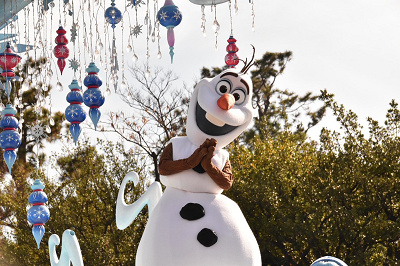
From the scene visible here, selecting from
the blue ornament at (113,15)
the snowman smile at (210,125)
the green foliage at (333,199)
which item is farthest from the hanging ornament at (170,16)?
the green foliage at (333,199)

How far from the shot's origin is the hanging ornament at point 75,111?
20.1 feet

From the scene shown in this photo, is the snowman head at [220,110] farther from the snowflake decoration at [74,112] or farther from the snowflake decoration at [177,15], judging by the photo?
the snowflake decoration at [74,112]

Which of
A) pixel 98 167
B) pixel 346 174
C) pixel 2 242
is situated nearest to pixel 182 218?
pixel 346 174

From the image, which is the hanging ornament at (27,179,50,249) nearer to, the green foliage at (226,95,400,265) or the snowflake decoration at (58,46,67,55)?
the snowflake decoration at (58,46,67,55)

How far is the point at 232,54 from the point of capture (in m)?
6.46

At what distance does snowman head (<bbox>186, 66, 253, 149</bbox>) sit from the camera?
5.75m

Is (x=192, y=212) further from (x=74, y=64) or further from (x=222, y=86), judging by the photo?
(x=74, y=64)

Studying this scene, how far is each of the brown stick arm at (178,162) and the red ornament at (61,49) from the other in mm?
1195

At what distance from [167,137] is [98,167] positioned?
162 cm

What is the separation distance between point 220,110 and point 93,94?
1.08 meters

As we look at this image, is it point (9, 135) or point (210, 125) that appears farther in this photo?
point (9, 135)

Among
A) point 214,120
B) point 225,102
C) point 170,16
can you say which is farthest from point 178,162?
point 170,16

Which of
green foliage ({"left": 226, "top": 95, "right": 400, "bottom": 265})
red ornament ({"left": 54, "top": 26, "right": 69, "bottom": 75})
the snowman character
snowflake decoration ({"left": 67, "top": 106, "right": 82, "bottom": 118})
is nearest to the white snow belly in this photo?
the snowman character

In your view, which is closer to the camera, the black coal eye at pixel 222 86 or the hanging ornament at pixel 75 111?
the black coal eye at pixel 222 86
